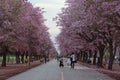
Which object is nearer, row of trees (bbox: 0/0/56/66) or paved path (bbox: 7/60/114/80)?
paved path (bbox: 7/60/114/80)

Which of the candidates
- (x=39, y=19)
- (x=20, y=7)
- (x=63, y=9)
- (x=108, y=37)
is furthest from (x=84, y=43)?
(x=20, y=7)

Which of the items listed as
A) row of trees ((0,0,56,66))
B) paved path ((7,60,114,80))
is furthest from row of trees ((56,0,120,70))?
row of trees ((0,0,56,66))

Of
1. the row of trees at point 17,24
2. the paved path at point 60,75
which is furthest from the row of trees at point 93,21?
the row of trees at point 17,24

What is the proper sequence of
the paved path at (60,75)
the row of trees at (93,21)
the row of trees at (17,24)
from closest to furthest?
the row of trees at (93,21), the paved path at (60,75), the row of trees at (17,24)

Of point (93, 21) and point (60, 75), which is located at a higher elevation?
point (93, 21)

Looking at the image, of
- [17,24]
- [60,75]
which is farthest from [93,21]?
[17,24]

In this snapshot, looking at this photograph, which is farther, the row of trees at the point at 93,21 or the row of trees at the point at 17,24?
the row of trees at the point at 17,24

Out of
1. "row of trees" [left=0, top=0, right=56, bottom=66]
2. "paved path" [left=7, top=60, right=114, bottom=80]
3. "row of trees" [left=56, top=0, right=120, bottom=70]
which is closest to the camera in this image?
"row of trees" [left=56, top=0, right=120, bottom=70]

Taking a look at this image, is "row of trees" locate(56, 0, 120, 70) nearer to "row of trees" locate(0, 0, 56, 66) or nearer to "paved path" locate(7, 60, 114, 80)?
"paved path" locate(7, 60, 114, 80)

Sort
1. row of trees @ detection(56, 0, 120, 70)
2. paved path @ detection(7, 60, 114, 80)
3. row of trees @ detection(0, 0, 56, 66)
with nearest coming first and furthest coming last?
row of trees @ detection(56, 0, 120, 70)
paved path @ detection(7, 60, 114, 80)
row of trees @ detection(0, 0, 56, 66)

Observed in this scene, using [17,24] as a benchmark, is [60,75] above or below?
below

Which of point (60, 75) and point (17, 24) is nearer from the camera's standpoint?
point (60, 75)

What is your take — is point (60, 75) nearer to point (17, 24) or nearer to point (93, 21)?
point (93, 21)

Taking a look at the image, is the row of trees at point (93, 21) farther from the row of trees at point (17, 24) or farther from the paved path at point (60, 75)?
the row of trees at point (17, 24)
